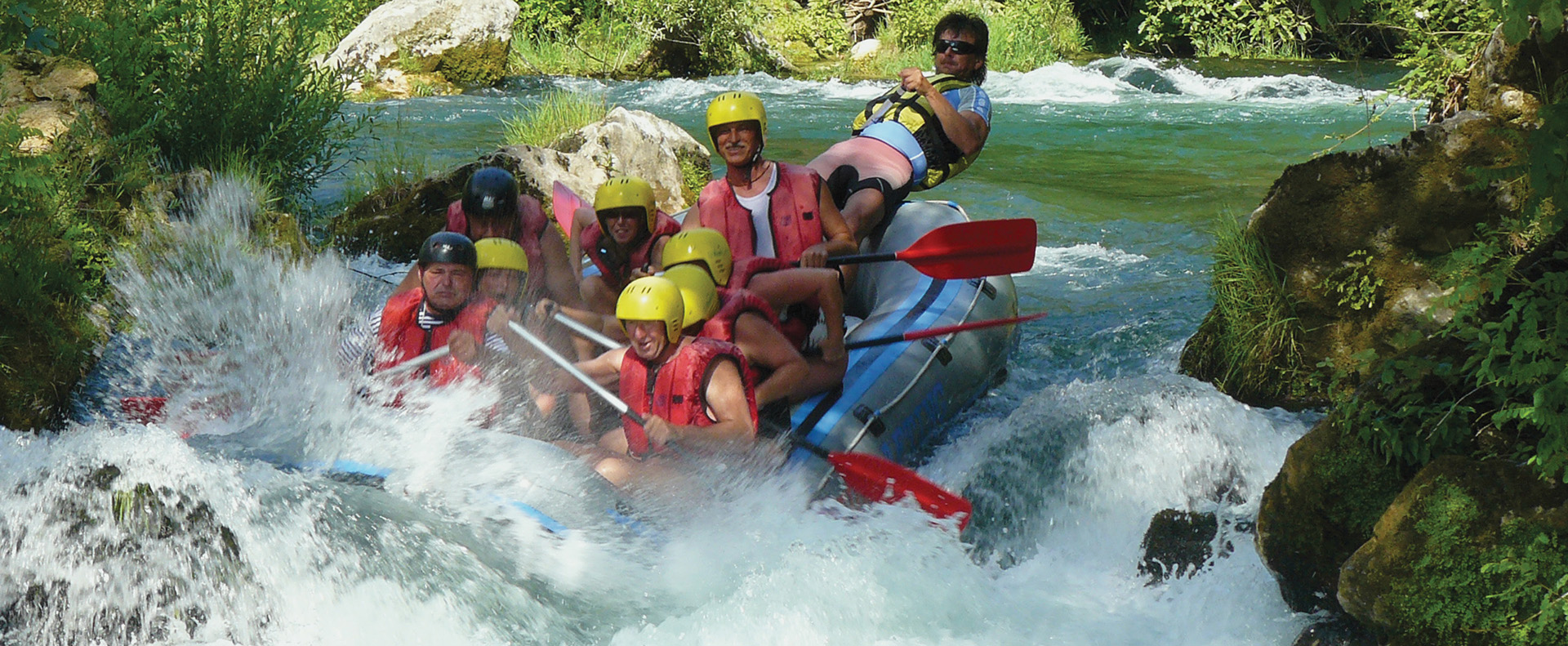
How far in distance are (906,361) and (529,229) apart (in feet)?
5.38

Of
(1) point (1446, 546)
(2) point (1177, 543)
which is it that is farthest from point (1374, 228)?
(1) point (1446, 546)

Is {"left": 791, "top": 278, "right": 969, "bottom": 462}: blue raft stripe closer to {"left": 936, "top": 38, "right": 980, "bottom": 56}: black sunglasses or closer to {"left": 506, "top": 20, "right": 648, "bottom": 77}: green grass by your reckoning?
{"left": 936, "top": 38, "right": 980, "bottom": 56}: black sunglasses

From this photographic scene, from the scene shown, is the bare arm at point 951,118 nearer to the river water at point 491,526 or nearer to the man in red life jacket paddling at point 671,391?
the river water at point 491,526

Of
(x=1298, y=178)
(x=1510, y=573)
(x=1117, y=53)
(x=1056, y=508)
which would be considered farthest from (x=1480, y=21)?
(x=1117, y=53)

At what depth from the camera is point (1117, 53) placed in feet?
59.1

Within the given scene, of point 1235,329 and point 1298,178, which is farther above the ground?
point 1298,178

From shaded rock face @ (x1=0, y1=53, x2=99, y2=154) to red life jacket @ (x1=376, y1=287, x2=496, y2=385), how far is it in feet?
6.52

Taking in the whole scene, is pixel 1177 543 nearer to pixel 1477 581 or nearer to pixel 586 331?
pixel 1477 581

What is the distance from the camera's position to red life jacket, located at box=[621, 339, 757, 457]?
3.82m

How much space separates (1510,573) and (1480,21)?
3.04 m

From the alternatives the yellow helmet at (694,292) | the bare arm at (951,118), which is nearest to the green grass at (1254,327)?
the bare arm at (951,118)

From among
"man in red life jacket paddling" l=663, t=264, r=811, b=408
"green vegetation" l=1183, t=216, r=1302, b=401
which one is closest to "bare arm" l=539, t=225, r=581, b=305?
"man in red life jacket paddling" l=663, t=264, r=811, b=408

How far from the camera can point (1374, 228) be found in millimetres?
4230

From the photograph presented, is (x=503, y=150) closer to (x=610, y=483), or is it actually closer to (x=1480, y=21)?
(x=610, y=483)
